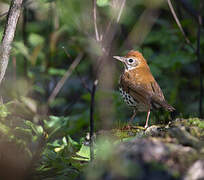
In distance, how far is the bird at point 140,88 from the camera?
12.0 ft

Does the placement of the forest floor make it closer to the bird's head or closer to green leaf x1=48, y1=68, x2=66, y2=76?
the bird's head

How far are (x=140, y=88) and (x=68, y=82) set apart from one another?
3.45 m

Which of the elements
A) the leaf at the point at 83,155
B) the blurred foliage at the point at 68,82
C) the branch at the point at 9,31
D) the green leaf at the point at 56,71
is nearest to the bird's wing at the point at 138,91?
the blurred foliage at the point at 68,82

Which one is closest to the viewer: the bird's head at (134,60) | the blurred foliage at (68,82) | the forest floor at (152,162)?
the forest floor at (152,162)

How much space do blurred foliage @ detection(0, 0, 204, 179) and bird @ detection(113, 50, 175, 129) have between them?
0.15 metres

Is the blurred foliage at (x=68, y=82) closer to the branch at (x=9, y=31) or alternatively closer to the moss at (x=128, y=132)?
the moss at (x=128, y=132)

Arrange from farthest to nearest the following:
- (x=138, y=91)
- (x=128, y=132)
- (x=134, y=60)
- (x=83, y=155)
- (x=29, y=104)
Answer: (x=29, y=104) < (x=134, y=60) < (x=138, y=91) < (x=128, y=132) < (x=83, y=155)

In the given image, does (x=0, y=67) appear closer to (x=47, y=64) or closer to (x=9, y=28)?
(x=9, y=28)

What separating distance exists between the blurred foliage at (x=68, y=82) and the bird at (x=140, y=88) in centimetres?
15

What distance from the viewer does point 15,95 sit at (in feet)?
15.2

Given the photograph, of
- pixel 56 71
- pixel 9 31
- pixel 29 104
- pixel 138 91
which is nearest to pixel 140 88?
pixel 138 91

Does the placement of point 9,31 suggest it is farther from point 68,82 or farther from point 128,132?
point 68,82

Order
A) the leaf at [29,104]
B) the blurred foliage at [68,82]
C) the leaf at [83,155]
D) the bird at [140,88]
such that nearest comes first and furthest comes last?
the blurred foliage at [68,82] → the leaf at [83,155] → the bird at [140,88] → the leaf at [29,104]

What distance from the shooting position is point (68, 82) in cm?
709
